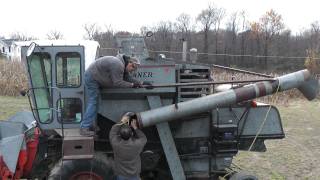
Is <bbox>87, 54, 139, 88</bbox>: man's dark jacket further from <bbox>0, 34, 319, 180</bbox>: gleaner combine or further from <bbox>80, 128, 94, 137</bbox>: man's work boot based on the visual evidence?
<bbox>80, 128, 94, 137</bbox>: man's work boot

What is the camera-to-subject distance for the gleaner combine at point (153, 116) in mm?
8102

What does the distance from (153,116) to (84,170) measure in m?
1.39

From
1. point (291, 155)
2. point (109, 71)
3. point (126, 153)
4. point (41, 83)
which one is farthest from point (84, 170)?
point (291, 155)

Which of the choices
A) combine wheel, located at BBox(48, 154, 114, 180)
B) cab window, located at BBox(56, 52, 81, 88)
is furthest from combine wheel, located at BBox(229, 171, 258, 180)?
cab window, located at BBox(56, 52, 81, 88)

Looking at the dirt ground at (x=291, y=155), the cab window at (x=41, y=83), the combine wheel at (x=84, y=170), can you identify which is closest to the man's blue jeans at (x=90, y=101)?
the combine wheel at (x=84, y=170)

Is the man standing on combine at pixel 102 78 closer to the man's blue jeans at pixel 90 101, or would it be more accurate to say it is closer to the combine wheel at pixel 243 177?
the man's blue jeans at pixel 90 101

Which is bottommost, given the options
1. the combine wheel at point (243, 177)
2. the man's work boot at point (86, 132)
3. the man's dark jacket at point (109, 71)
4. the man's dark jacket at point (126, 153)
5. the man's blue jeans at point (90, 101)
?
the combine wheel at point (243, 177)

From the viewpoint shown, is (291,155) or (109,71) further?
(291,155)

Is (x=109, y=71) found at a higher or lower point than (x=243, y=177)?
higher

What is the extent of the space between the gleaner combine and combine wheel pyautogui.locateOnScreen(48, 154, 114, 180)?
2 cm

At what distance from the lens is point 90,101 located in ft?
26.0

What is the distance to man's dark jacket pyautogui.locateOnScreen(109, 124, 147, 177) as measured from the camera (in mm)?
7270

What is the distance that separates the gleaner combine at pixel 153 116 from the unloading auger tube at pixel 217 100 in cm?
2

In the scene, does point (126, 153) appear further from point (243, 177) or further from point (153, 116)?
point (243, 177)
